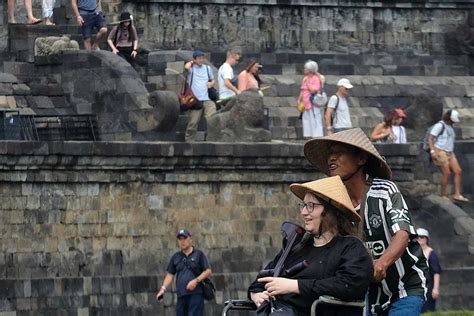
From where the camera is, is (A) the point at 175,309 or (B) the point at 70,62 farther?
(B) the point at 70,62

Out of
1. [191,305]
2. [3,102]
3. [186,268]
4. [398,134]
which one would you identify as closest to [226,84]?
[398,134]

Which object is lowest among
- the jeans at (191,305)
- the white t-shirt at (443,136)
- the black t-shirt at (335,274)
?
the jeans at (191,305)

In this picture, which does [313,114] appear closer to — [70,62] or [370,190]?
[70,62]

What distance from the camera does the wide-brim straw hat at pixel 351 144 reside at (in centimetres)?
1144

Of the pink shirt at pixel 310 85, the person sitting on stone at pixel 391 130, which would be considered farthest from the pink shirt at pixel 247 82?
the person sitting on stone at pixel 391 130

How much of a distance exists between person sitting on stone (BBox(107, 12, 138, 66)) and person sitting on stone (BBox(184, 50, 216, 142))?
127 cm

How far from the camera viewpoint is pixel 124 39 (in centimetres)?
2956

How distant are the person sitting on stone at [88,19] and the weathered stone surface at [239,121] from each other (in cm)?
288

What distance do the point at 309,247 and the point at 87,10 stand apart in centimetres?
1882

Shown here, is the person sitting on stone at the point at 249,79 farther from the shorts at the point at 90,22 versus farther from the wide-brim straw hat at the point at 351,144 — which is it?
the wide-brim straw hat at the point at 351,144

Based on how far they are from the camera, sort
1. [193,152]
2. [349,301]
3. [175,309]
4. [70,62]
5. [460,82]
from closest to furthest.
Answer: [349,301], [175,309], [193,152], [70,62], [460,82]

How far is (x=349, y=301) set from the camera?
35.5ft

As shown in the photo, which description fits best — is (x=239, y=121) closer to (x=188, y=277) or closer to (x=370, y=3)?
(x=188, y=277)

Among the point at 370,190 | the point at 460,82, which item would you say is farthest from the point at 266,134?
the point at 370,190
